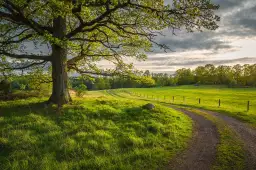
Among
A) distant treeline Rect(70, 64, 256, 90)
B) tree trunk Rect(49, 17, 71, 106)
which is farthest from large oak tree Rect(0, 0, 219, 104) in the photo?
distant treeline Rect(70, 64, 256, 90)

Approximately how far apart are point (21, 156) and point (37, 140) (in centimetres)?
146

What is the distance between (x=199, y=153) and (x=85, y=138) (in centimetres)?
545

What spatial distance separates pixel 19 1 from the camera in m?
10.8

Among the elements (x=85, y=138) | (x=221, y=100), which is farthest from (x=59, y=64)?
(x=221, y=100)

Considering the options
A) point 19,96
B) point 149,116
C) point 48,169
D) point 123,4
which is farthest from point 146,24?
point 19,96

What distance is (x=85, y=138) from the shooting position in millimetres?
9789

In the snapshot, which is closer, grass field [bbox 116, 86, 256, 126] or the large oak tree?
the large oak tree

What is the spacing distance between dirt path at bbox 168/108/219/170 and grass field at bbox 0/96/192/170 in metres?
0.45

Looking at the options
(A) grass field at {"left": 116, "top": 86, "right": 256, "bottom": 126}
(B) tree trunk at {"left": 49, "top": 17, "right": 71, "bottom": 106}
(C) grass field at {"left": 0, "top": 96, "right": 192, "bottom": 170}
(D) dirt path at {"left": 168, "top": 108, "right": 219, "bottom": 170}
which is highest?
(B) tree trunk at {"left": 49, "top": 17, "right": 71, "bottom": 106}

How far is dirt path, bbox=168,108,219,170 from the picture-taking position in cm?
754

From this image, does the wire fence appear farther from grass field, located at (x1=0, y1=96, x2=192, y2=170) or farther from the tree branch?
the tree branch

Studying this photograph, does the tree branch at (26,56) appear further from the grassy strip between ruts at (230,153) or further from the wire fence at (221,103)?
the wire fence at (221,103)

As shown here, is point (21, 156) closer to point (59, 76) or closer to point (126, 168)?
point (126, 168)

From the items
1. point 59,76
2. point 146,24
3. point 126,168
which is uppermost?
point 146,24
